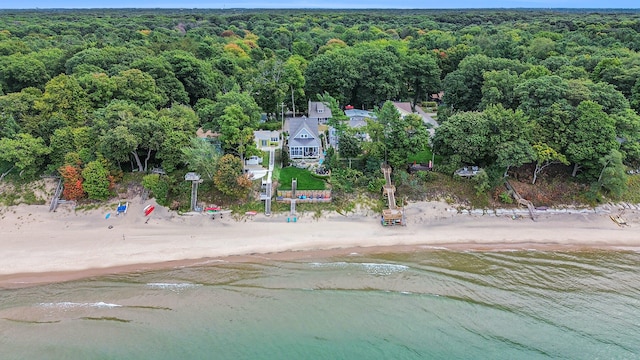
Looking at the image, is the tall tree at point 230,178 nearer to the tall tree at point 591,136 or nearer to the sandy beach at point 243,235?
the sandy beach at point 243,235

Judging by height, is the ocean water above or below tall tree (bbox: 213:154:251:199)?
below

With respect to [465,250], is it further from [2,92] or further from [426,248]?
[2,92]

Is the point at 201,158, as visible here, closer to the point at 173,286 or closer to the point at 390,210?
the point at 173,286

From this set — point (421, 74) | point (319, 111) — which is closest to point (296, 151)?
point (319, 111)

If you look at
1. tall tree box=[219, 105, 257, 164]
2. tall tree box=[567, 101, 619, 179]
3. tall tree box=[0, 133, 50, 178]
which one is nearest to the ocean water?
tall tree box=[567, 101, 619, 179]

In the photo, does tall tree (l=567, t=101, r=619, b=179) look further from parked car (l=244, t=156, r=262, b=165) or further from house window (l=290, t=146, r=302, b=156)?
parked car (l=244, t=156, r=262, b=165)

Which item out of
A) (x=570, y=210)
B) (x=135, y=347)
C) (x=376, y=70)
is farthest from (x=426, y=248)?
(x=376, y=70)
